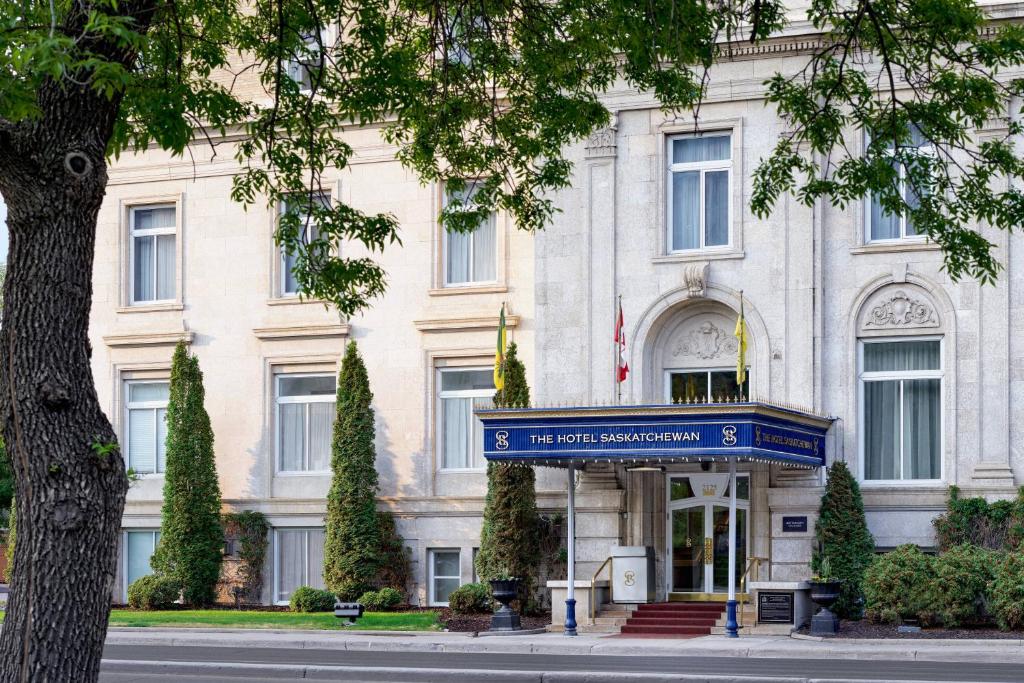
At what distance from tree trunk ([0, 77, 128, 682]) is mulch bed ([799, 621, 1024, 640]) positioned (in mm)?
20676

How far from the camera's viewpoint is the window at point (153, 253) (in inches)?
1538

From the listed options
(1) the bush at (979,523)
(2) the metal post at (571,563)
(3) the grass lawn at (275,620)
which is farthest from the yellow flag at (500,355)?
(1) the bush at (979,523)

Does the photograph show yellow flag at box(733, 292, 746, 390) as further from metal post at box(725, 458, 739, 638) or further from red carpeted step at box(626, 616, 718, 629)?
red carpeted step at box(626, 616, 718, 629)

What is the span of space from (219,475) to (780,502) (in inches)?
529

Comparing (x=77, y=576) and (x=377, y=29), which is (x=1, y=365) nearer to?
(x=77, y=576)

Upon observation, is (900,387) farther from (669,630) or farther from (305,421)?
(305,421)

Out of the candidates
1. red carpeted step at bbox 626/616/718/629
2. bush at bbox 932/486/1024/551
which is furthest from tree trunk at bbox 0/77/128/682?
bush at bbox 932/486/1024/551

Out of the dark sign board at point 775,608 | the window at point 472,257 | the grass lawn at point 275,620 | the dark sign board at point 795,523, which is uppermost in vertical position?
the window at point 472,257

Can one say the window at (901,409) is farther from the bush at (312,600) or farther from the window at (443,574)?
the bush at (312,600)

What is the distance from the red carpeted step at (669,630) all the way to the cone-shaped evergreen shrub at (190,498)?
1075 centimetres

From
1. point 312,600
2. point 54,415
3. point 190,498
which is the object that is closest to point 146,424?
point 190,498

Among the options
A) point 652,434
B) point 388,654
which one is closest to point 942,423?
point 652,434

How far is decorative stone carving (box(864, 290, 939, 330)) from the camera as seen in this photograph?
32000mm

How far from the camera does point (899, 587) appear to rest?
28.9 m
